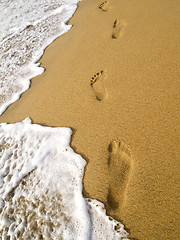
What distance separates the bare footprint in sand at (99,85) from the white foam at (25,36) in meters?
1.17

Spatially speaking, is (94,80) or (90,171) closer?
(90,171)

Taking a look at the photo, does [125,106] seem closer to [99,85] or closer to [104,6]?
[99,85]

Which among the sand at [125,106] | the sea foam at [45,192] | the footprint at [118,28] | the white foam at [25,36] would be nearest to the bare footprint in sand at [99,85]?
the sand at [125,106]

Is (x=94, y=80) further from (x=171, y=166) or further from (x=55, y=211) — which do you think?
(x=55, y=211)

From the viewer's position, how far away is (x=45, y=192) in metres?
1.74

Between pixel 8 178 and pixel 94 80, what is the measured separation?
1.52 metres

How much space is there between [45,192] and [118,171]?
2.35 feet

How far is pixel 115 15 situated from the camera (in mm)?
3277

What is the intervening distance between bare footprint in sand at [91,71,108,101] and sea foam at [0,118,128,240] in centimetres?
55

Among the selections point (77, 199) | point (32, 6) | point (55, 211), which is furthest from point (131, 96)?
point (32, 6)

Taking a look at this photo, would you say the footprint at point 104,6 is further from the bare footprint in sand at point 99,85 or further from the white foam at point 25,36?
the bare footprint in sand at point 99,85

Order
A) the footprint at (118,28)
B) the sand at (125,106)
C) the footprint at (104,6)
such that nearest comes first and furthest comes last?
the sand at (125,106) → the footprint at (118,28) → the footprint at (104,6)

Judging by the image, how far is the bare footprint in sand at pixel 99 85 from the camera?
7.13ft

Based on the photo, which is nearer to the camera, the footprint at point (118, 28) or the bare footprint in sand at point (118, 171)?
the bare footprint in sand at point (118, 171)
